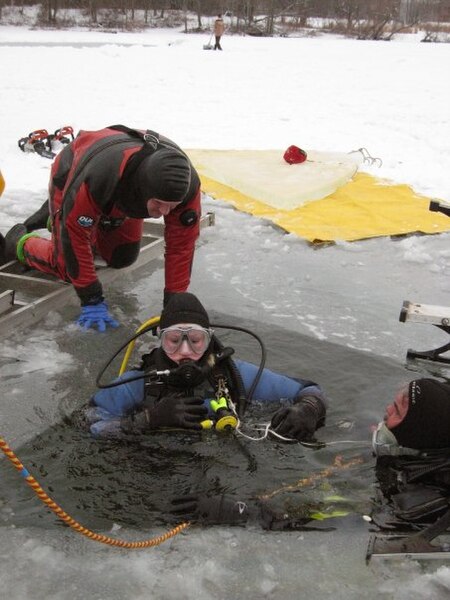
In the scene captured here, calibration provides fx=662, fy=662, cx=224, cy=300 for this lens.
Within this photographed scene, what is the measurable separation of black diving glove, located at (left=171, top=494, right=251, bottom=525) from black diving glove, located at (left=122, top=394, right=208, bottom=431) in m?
0.31

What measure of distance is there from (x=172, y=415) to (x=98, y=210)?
1.37 m

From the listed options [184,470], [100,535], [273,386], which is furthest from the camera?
[273,386]

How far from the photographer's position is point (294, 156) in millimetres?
6961

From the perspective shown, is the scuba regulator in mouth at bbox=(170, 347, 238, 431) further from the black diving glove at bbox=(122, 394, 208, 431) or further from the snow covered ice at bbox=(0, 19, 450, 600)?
the snow covered ice at bbox=(0, 19, 450, 600)

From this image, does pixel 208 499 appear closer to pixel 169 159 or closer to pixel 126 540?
pixel 126 540

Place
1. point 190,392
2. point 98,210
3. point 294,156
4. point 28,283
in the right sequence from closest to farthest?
point 190,392
point 98,210
point 28,283
point 294,156

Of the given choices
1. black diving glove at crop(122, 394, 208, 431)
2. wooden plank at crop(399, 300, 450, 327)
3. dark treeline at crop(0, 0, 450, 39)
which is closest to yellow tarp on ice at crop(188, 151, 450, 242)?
wooden plank at crop(399, 300, 450, 327)

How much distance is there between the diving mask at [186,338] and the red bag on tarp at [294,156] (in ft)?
15.4

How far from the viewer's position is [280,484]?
2434 millimetres

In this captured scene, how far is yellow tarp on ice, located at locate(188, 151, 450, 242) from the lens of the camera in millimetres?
5344

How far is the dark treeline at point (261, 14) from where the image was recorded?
1156 inches

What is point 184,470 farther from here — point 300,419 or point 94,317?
point 94,317

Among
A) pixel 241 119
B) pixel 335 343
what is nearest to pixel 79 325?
pixel 335 343

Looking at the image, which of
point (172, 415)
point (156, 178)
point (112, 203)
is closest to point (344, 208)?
point (112, 203)
